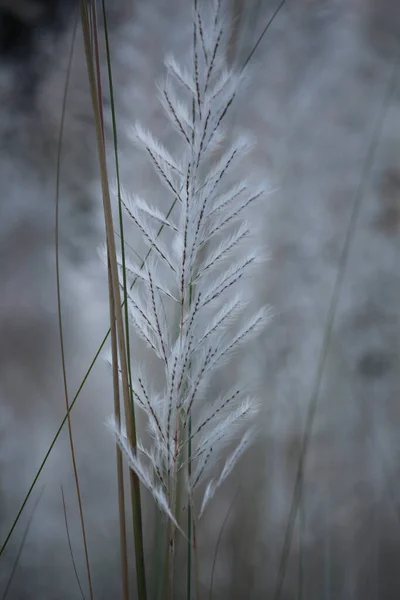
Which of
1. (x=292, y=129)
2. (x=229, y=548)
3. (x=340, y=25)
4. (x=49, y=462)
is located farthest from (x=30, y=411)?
(x=340, y=25)

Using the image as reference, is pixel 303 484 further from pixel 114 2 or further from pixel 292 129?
pixel 114 2

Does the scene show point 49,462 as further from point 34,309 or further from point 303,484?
point 303,484

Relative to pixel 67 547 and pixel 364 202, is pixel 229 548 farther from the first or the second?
pixel 364 202

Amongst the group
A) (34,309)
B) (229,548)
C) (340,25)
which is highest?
(340,25)

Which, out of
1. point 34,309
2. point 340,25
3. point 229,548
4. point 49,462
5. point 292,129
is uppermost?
point 340,25

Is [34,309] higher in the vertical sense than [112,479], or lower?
higher

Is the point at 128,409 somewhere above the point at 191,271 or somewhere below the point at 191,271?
below

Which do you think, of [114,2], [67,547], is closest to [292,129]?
[114,2]

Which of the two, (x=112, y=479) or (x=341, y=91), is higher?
(x=341, y=91)
